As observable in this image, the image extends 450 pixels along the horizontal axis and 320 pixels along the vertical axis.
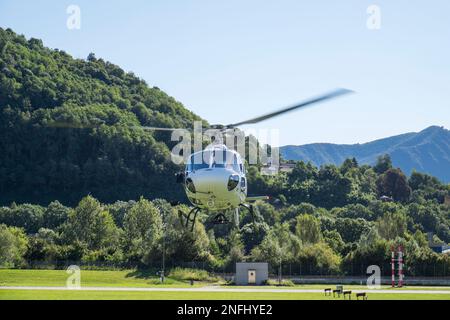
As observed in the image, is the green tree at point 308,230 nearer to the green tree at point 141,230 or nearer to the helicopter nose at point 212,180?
the green tree at point 141,230

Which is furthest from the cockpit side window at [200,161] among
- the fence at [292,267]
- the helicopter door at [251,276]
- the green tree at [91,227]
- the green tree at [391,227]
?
the green tree at [391,227]

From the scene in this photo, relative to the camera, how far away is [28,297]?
4662 cm

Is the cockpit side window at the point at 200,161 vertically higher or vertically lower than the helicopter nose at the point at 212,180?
higher

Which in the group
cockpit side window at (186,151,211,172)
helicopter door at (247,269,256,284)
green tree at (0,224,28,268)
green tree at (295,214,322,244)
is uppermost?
cockpit side window at (186,151,211,172)

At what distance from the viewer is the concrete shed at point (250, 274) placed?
84.6 meters

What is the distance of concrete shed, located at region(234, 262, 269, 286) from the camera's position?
8456 centimetres

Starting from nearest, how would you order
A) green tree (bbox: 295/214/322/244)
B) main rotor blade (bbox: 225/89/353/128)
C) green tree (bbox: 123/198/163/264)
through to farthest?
1. main rotor blade (bbox: 225/89/353/128)
2. green tree (bbox: 123/198/163/264)
3. green tree (bbox: 295/214/322/244)

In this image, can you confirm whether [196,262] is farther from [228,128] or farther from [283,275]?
[228,128]

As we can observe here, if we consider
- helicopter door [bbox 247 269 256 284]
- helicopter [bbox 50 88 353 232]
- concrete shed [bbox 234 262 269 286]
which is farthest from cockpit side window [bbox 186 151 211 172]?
helicopter door [bbox 247 269 256 284]

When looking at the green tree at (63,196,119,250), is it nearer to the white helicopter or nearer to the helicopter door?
the helicopter door

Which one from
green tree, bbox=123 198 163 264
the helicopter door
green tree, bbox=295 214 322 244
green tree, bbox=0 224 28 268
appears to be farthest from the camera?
green tree, bbox=295 214 322 244

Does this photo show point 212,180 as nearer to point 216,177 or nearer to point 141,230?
point 216,177

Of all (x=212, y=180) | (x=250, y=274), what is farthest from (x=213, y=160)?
(x=250, y=274)
